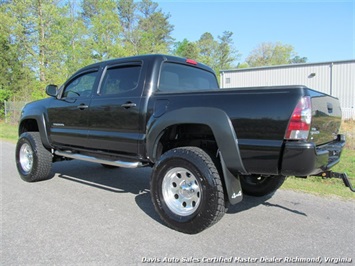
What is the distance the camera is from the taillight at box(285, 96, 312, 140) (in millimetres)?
2834

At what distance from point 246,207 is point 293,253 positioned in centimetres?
137

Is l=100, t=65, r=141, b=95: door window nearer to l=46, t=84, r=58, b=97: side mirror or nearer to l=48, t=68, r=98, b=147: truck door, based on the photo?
l=48, t=68, r=98, b=147: truck door

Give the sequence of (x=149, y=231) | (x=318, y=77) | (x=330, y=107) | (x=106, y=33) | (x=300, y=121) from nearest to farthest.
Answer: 1. (x=300, y=121)
2. (x=330, y=107)
3. (x=149, y=231)
4. (x=106, y=33)
5. (x=318, y=77)

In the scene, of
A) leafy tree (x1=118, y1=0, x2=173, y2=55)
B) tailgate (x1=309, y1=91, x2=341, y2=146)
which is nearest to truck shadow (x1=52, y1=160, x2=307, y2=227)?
tailgate (x1=309, y1=91, x2=341, y2=146)

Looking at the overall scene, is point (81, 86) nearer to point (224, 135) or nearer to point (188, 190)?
point (188, 190)

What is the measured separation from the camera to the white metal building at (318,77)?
2281cm

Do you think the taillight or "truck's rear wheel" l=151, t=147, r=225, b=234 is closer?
the taillight

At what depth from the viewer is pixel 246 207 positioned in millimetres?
4371

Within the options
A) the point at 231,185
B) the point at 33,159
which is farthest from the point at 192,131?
the point at 33,159

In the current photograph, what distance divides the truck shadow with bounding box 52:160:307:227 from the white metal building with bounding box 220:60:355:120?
2008 centimetres

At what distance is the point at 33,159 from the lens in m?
5.70

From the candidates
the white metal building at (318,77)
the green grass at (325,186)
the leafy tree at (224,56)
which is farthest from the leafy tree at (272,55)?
the green grass at (325,186)

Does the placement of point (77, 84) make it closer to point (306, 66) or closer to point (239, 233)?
point (239, 233)

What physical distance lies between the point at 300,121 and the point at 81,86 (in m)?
3.78
